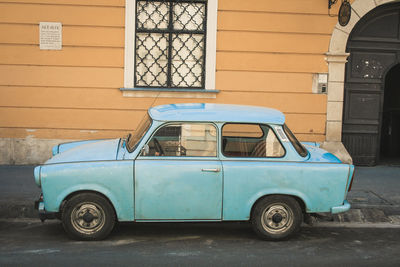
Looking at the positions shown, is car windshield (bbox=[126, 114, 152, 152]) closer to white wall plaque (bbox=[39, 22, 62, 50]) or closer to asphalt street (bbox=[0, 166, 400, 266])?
asphalt street (bbox=[0, 166, 400, 266])

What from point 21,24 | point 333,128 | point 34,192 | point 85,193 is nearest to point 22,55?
point 21,24

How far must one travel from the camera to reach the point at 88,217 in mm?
4645

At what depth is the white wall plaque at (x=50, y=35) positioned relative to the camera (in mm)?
8664

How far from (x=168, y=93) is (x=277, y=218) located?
185 inches

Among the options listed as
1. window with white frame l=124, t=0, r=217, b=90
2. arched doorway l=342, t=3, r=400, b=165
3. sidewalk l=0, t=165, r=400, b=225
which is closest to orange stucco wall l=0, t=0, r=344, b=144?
window with white frame l=124, t=0, r=217, b=90

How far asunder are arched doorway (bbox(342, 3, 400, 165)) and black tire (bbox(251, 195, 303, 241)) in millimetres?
5005

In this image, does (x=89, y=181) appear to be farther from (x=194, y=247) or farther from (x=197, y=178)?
(x=194, y=247)

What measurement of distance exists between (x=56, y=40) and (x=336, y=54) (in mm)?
5770

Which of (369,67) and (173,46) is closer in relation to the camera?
(173,46)

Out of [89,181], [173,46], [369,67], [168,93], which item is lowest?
[89,181]

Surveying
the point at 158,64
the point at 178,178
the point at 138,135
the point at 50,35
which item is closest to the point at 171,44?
the point at 158,64

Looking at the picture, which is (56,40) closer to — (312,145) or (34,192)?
(34,192)

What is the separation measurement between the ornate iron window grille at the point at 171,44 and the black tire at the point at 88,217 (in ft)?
15.4

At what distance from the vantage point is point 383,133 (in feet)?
40.7
